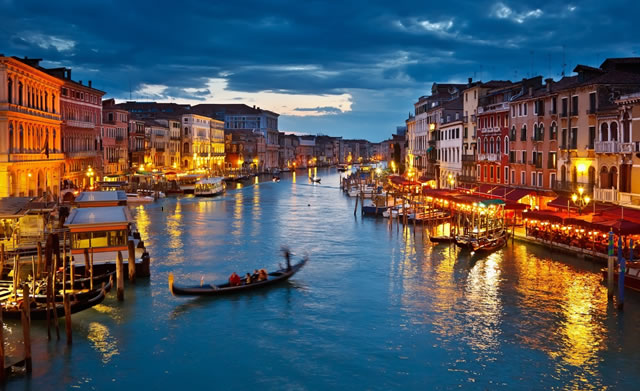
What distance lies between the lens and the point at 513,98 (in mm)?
35812

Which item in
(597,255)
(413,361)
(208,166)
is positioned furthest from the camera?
(208,166)

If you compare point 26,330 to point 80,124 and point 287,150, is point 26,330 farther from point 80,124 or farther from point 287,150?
point 287,150

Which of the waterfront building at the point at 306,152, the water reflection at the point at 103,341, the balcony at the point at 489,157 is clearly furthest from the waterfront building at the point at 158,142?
the waterfront building at the point at 306,152

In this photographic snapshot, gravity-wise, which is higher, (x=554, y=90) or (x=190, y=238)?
(x=554, y=90)

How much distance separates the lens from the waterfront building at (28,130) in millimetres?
29641

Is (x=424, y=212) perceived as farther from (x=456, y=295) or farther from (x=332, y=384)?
(x=332, y=384)

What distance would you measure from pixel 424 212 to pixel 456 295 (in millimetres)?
18652

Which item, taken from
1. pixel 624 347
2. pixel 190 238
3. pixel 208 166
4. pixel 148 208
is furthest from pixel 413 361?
pixel 208 166

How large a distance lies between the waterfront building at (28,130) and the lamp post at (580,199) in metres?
24.6

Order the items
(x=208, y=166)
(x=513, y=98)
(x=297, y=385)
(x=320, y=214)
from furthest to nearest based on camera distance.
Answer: (x=208, y=166), (x=320, y=214), (x=513, y=98), (x=297, y=385)

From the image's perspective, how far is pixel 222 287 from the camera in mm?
18781

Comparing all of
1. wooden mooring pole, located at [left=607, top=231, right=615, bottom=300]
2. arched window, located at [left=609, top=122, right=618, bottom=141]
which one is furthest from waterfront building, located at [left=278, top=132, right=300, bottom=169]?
wooden mooring pole, located at [left=607, top=231, right=615, bottom=300]

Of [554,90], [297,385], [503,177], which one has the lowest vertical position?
[297,385]

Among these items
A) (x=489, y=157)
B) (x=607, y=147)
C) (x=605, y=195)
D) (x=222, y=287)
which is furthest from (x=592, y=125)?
(x=222, y=287)
